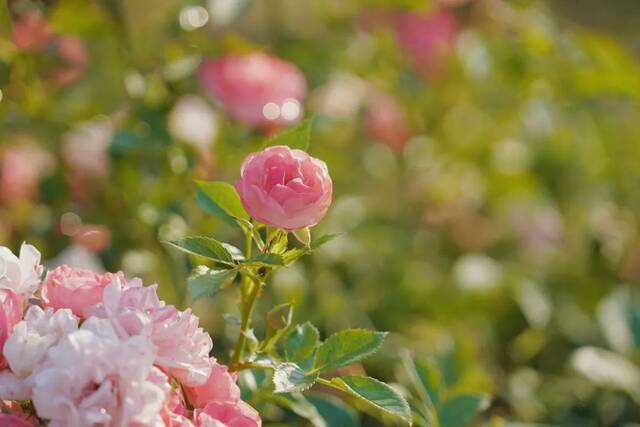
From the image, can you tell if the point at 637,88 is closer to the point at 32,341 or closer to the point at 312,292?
the point at 312,292

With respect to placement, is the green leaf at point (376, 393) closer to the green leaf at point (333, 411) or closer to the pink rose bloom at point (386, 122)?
the green leaf at point (333, 411)

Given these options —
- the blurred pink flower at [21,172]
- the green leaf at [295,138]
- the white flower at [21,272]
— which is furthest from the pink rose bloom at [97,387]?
the blurred pink flower at [21,172]

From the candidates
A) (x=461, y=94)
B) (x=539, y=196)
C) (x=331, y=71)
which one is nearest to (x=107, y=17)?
(x=331, y=71)

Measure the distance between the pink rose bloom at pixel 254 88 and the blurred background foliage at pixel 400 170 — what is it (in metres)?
0.02

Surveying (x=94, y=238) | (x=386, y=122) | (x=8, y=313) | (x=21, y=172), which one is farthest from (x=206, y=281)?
(x=386, y=122)

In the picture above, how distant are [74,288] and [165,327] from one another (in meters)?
0.07

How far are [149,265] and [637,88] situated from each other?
0.79 m

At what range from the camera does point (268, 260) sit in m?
0.70

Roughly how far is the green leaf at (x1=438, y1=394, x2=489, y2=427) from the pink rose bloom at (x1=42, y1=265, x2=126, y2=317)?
0.38 metres

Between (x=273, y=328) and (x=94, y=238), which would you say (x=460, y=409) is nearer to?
(x=273, y=328)

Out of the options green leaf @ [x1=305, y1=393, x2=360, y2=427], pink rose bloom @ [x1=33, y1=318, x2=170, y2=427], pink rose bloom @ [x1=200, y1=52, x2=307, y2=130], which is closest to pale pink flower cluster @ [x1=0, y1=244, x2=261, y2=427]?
pink rose bloom @ [x1=33, y1=318, x2=170, y2=427]

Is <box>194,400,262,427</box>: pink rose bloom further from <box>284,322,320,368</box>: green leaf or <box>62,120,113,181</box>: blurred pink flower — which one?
<box>62,120,113,181</box>: blurred pink flower

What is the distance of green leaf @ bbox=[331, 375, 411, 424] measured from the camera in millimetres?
705

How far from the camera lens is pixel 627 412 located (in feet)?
4.42
